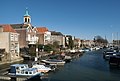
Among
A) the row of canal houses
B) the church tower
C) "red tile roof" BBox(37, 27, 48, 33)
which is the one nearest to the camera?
the row of canal houses

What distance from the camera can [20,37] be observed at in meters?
79.0

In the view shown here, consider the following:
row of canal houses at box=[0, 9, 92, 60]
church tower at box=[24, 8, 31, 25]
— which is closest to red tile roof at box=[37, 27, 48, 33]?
row of canal houses at box=[0, 9, 92, 60]

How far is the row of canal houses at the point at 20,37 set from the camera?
212 feet

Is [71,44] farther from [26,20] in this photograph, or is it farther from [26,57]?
[26,57]

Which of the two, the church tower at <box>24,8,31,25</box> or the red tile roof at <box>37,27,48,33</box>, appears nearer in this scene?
the church tower at <box>24,8,31,25</box>

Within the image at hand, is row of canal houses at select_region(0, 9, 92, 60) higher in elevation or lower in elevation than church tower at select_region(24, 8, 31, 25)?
lower

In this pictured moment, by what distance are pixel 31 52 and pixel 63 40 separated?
51824 millimetres

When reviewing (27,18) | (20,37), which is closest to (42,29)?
(27,18)

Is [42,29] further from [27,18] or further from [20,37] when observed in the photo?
[20,37]

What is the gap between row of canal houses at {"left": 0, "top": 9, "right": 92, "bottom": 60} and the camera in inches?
2542

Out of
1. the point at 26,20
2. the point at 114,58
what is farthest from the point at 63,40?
the point at 114,58

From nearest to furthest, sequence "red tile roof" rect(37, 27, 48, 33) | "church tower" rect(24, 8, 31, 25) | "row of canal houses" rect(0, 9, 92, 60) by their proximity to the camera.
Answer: "row of canal houses" rect(0, 9, 92, 60), "church tower" rect(24, 8, 31, 25), "red tile roof" rect(37, 27, 48, 33)

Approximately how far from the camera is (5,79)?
1341 inches

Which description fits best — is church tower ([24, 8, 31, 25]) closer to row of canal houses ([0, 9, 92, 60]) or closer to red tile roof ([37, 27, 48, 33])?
row of canal houses ([0, 9, 92, 60])
